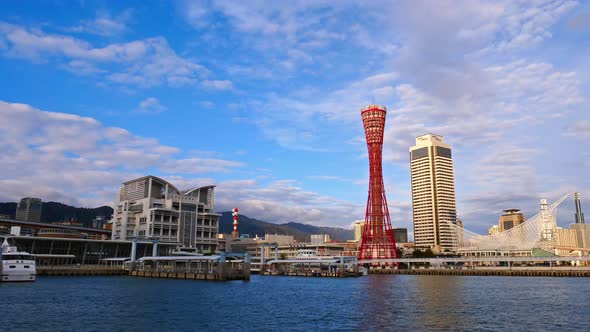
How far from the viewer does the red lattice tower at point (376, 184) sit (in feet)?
350

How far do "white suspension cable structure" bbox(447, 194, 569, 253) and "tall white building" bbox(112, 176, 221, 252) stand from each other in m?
84.4

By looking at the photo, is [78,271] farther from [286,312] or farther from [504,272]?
[504,272]

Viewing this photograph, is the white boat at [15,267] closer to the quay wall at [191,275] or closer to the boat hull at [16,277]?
the boat hull at [16,277]

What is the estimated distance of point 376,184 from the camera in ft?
351

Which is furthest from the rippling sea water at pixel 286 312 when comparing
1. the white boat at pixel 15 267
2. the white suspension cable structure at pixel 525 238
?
the white suspension cable structure at pixel 525 238

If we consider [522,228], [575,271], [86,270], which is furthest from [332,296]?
[522,228]

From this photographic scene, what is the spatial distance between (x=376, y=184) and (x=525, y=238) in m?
59.9

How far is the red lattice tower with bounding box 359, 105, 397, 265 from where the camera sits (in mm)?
106812

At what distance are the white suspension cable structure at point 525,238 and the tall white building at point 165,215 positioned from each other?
8445 cm

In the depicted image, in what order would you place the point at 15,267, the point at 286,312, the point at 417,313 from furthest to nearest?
the point at 15,267 → the point at 286,312 → the point at 417,313

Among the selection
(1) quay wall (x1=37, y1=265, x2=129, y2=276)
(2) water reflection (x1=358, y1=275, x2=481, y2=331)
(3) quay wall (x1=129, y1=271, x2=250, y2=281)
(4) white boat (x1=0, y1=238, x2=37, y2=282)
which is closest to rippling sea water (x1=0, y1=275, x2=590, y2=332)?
(2) water reflection (x1=358, y1=275, x2=481, y2=331)

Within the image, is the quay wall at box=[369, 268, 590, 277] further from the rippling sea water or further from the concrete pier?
the rippling sea water

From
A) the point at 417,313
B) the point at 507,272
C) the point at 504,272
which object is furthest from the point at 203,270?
the point at 507,272

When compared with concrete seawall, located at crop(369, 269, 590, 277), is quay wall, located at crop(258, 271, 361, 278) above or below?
below
